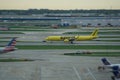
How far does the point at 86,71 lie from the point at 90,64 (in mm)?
7311

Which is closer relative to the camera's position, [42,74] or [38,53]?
[42,74]

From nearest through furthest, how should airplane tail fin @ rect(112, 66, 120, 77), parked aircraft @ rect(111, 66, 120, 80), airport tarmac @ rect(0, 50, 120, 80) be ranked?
1. parked aircraft @ rect(111, 66, 120, 80)
2. airplane tail fin @ rect(112, 66, 120, 77)
3. airport tarmac @ rect(0, 50, 120, 80)

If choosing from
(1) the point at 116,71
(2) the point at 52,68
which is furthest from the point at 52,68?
(1) the point at 116,71

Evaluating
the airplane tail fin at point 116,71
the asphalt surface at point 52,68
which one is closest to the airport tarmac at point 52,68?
the asphalt surface at point 52,68

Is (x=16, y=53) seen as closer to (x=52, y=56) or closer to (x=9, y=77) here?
(x=52, y=56)

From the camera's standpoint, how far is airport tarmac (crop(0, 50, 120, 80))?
57.2 metres

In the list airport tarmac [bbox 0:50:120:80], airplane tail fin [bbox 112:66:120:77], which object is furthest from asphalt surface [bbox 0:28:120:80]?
airplane tail fin [bbox 112:66:120:77]

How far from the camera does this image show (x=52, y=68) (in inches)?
2539

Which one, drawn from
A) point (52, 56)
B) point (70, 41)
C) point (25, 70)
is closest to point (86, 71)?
point (25, 70)

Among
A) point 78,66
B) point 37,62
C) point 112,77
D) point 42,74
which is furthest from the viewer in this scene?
point 37,62

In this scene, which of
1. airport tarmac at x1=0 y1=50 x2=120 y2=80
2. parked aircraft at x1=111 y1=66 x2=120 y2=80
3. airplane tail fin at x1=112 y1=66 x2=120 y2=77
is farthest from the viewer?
airport tarmac at x1=0 y1=50 x2=120 y2=80

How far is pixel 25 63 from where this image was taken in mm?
69812

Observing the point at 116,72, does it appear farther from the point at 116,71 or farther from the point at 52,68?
the point at 52,68

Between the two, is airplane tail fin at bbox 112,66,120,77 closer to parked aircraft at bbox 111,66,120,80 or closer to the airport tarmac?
parked aircraft at bbox 111,66,120,80
